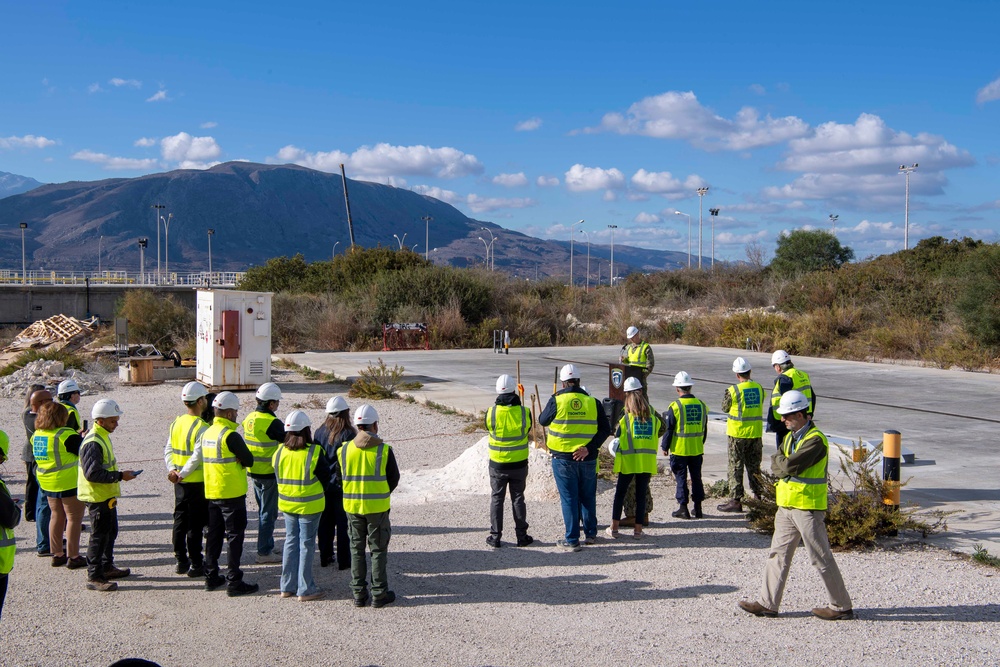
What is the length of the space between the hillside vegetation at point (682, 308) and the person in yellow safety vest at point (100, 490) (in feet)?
77.1

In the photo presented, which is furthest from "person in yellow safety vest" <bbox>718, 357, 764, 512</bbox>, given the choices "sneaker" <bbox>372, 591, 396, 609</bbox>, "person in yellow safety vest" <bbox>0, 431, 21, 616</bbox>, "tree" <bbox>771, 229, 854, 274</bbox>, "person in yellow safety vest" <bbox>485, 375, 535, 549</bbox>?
"tree" <bbox>771, 229, 854, 274</bbox>

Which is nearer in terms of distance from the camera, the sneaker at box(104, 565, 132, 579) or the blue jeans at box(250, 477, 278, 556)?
the sneaker at box(104, 565, 132, 579)

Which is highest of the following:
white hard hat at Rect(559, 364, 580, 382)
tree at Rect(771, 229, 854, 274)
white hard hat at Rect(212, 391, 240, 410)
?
tree at Rect(771, 229, 854, 274)

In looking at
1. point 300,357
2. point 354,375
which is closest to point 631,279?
point 300,357

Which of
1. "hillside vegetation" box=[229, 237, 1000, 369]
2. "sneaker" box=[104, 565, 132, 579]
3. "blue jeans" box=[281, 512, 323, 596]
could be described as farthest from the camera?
"hillside vegetation" box=[229, 237, 1000, 369]

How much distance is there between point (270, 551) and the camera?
24.7 ft

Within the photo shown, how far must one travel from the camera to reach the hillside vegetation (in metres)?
26.4

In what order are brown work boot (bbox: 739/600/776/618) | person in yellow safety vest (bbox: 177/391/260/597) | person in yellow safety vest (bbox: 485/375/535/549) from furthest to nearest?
person in yellow safety vest (bbox: 485/375/535/549), person in yellow safety vest (bbox: 177/391/260/597), brown work boot (bbox: 739/600/776/618)

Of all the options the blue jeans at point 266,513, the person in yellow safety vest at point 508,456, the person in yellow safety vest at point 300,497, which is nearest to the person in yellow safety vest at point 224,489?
the person in yellow safety vest at point 300,497

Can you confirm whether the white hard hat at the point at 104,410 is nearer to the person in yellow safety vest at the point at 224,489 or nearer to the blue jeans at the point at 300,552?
the person in yellow safety vest at the point at 224,489

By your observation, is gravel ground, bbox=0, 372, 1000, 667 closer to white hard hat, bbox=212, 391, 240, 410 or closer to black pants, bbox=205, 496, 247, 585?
black pants, bbox=205, 496, 247, 585

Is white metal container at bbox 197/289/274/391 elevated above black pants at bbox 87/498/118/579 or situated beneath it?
elevated above

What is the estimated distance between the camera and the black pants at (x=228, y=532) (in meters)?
6.54

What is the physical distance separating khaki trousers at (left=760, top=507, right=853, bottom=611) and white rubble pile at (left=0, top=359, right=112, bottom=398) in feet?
55.9
